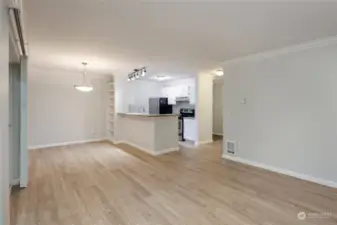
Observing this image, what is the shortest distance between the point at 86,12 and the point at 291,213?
135 inches

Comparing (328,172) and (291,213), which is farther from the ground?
(328,172)

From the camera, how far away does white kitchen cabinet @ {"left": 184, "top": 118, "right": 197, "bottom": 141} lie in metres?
7.35

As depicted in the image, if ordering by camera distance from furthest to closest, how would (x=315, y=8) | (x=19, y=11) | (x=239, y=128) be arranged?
1. (x=239, y=128)
2. (x=315, y=8)
3. (x=19, y=11)

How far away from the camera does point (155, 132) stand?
5.66m

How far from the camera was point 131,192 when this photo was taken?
3.25 m

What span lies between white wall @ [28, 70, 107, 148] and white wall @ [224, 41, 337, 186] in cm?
466

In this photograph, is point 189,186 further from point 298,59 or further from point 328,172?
point 298,59

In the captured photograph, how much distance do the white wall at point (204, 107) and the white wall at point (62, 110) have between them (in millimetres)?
3388

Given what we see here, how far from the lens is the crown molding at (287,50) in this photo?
3402 millimetres

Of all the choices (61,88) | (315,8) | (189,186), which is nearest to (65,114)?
(61,88)

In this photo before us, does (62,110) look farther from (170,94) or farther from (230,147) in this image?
(230,147)

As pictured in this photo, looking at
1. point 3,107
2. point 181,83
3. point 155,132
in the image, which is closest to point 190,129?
point 181,83

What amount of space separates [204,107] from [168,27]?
456cm

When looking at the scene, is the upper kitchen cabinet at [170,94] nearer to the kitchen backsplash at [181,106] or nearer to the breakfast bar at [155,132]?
the kitchen backsplash at [181,106]
